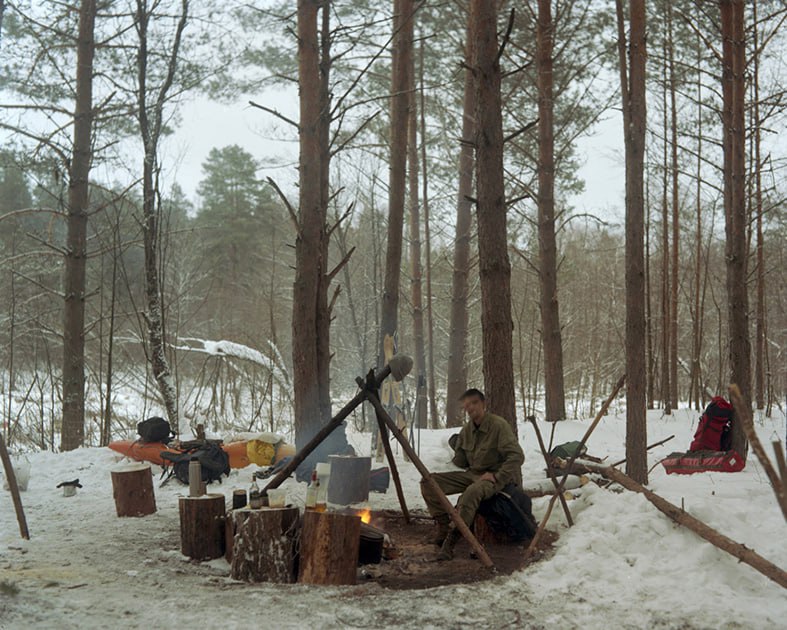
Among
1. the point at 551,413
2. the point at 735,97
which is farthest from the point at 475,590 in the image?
the point at 551,413

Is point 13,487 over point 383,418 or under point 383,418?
under

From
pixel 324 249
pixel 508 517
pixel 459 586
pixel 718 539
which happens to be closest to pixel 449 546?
pixel 508 517

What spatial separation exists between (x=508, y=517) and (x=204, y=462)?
4110 mm

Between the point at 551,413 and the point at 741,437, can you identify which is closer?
the point at 741,437

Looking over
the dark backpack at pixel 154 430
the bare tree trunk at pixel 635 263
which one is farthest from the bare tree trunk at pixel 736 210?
the dark backpack at pixel 154 430

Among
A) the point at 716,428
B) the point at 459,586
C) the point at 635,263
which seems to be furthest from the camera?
the point at 716,428

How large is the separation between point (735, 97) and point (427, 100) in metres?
10.3

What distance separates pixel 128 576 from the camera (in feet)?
16.8

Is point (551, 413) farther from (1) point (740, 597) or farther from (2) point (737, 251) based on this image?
(1) point (740, 597)

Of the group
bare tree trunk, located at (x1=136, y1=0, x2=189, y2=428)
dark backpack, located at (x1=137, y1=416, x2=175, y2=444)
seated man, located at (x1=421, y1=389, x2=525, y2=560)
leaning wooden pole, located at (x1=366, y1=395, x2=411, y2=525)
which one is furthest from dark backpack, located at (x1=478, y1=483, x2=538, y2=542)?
bare tree trunk, located at (x1=136, y1=0, x2=189, y2=428)

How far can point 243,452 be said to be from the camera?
9711mm

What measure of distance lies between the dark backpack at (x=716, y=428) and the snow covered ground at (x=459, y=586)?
2424mm

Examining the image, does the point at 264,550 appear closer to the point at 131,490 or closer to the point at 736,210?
the point at 131,490

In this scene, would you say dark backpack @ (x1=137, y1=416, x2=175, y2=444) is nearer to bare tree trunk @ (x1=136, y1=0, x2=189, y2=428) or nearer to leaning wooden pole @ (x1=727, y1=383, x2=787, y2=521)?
bare tree trunk @ (x1=136, y1=0, x2=189, y2=428)
